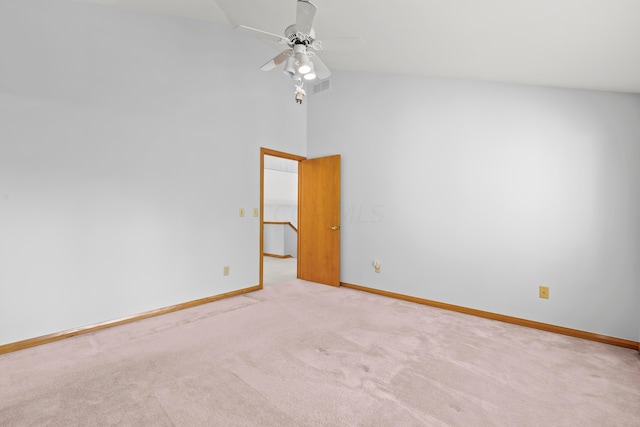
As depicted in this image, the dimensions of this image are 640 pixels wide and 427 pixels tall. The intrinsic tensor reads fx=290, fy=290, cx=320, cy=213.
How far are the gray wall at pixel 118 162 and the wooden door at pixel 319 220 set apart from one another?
0.95 metres

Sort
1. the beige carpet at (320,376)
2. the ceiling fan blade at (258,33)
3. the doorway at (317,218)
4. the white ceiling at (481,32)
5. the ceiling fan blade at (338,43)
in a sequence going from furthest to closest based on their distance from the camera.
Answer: the doorway at (317,218) → the ceiling fan blade at (338,43) → the ceiling fan blade at (258,33) → the white ceiling at (481,32) → the beige carpet at (320,376)

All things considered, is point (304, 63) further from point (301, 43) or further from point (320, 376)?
point (320, 376)

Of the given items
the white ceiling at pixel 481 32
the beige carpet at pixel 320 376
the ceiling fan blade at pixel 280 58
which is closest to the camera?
the beige carpet at pixel 320 376

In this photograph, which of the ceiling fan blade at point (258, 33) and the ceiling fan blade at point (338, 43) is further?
the ceiling fan blade at point (338, 43)

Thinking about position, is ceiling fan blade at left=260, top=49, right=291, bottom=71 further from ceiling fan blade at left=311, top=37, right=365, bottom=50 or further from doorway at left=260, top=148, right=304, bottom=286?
doorway at left=260, top=148, right=304, bottom=286

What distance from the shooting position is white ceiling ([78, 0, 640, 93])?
1821 millimetres

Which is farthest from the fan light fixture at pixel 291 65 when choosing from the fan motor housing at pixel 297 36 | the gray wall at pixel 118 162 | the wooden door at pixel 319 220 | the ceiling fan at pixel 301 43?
the wooden door at pixel 319 220

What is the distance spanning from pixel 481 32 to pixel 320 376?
2876 millimetres

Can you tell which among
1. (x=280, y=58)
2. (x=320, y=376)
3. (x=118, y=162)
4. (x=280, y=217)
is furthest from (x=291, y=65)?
(x=280, y=217)

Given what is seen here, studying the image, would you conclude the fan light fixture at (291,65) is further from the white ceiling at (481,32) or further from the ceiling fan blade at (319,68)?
the white ceiling at (481,32)

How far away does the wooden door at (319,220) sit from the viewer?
4418mm

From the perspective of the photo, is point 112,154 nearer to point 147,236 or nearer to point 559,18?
point 147,236

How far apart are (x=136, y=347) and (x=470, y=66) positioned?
4.03 m

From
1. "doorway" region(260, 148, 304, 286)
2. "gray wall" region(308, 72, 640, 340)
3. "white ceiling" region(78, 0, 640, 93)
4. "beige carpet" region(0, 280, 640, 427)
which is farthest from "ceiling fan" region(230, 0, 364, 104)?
"doorway" region(260, 148, 304, 286)
